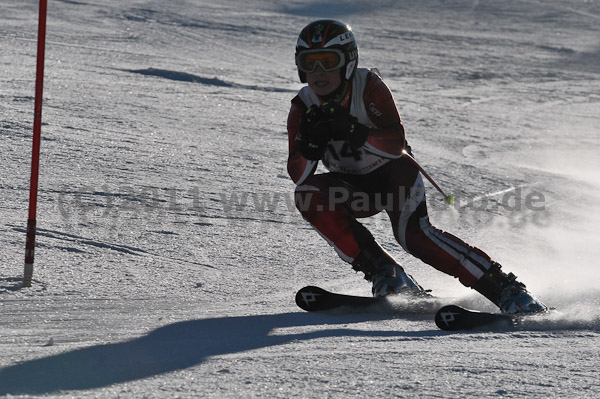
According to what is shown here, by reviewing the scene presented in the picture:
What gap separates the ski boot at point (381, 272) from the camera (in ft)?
14.0

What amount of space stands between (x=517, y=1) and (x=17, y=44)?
16.0m

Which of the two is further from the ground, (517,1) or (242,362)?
(517,1)

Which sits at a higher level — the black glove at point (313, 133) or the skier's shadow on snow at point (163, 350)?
the black glove at point (313, 133)

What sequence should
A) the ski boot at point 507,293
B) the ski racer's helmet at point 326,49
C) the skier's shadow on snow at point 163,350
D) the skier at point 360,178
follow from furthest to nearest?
the ski racer's helmet at point 326,49, the skier at point 360,178, the ski boot at point 507,293, the skier's shadow on snow at point 163,350

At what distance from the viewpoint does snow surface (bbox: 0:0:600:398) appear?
305cm

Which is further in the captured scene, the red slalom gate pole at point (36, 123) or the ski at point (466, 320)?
the red slalom gate pole at point (36, 123)

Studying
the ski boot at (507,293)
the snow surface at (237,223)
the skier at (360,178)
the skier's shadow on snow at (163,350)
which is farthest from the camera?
the skier at (360,178)

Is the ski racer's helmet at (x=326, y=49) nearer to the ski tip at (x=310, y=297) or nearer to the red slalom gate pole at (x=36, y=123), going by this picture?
the ski tip at (x=310, y=297)

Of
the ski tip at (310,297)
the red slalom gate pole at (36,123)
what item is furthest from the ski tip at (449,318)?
the red slalom gate pole at (36,123)

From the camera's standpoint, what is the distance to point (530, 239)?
6703mm

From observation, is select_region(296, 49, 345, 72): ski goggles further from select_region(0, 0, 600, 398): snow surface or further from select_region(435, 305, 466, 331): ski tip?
select_region(435, 305, 466, 331): ski tip

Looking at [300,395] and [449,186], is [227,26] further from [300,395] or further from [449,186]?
[300,395]

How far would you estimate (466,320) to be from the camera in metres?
3.81

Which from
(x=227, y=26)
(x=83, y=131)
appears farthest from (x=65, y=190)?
(x=227, y=26)
